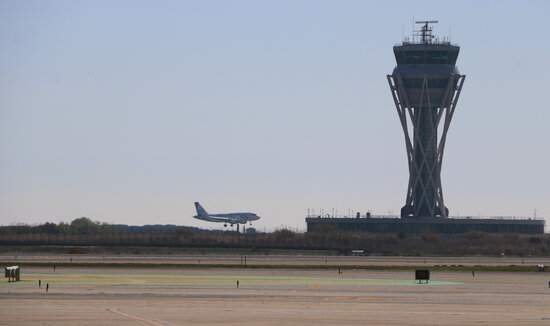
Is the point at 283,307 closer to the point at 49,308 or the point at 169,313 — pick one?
the point at 169,313

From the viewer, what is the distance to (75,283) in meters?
98.2

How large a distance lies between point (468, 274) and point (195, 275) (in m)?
31.2

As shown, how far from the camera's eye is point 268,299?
8181 cm

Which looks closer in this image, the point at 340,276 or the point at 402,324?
the point at 402,324

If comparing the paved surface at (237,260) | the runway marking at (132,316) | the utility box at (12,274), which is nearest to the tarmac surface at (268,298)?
the runway marking at (132,316)

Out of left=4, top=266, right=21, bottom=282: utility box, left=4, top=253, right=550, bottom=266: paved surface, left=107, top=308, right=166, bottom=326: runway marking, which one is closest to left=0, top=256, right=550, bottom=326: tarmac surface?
left=107, top=308, right=166, bottom=326: runway marking

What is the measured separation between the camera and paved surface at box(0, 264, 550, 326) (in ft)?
218

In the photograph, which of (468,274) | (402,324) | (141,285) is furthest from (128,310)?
(468,274)

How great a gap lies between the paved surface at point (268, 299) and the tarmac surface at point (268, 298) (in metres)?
0.06

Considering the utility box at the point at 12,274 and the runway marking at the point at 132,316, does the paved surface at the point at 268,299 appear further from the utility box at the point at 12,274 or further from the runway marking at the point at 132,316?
the utility box at the point at 12,274

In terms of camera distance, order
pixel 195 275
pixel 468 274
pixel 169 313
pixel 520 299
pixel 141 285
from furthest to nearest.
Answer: pixel 468 274
pixel 195 275
pixel 141 285
pixel 520 299
pixel 169 313

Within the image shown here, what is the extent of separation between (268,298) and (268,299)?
3.08 feet

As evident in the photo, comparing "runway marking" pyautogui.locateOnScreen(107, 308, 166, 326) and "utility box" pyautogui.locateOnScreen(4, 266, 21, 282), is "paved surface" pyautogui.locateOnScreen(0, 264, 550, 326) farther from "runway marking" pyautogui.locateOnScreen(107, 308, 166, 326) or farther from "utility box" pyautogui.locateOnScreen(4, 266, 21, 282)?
"utility box" pyautogui.locateOnScreen(4, 266, 21, 282)

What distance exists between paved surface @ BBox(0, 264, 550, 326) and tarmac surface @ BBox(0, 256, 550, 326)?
6 centimetres
